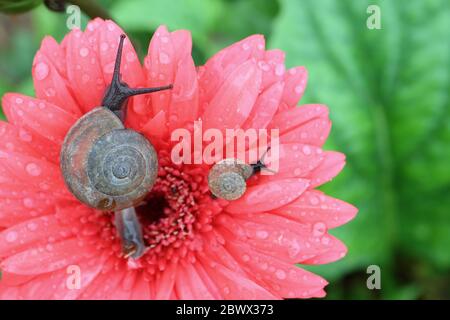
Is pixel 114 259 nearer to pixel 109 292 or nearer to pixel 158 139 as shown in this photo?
pixel 109 292

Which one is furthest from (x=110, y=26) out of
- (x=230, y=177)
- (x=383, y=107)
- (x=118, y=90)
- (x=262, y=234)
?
(x=383, y=107)

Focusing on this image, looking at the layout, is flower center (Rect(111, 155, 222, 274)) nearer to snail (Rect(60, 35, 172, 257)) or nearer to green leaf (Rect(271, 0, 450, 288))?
snail (Rect(60, 35, 172, 257))

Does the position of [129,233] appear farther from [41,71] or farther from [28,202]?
[41,71]

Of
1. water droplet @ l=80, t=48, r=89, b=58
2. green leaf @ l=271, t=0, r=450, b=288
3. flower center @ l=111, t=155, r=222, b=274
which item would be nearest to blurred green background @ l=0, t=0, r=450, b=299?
green leaf @ l=271, t=0, r=450, b=288

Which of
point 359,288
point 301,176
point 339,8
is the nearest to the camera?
point 301,176
